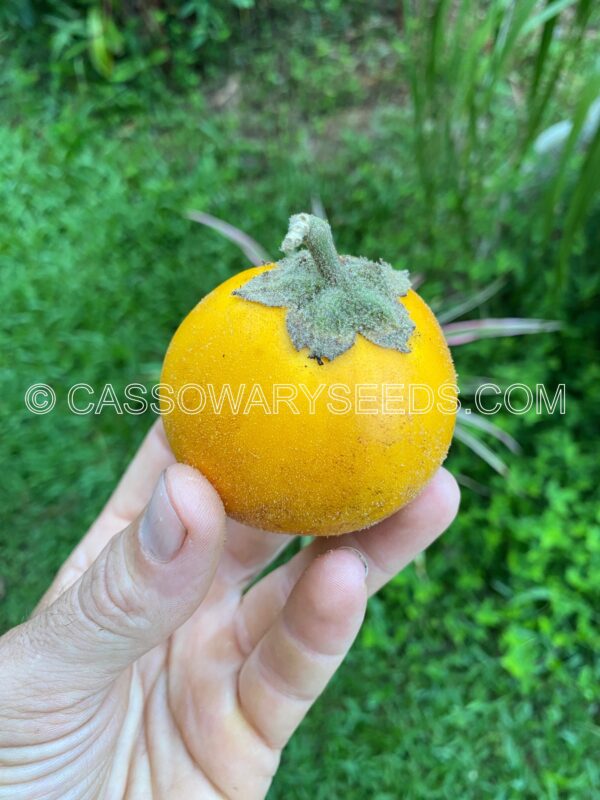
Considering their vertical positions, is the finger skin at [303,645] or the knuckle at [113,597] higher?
the knuckle at [113,597]

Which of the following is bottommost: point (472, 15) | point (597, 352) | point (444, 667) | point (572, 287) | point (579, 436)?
point (444, 667)

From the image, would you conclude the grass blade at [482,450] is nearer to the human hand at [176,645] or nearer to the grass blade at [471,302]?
the grass blade at [471,302]

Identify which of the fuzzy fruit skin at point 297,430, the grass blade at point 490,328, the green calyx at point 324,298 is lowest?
the grass blade at point 490,328

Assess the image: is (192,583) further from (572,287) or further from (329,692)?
(572,287)

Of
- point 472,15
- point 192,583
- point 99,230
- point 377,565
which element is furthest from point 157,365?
point 472,15

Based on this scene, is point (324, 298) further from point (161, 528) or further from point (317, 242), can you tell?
point (161, 528)

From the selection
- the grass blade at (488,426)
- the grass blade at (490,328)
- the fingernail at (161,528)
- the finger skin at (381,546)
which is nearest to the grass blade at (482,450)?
the grass blade at (488,426)

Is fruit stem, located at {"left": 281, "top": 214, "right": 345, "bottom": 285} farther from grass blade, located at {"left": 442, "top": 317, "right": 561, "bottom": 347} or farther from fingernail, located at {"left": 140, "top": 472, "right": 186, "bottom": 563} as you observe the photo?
grass blade, located at {"left": 442, "top": 317, "right": 561, "bottom": 347}
